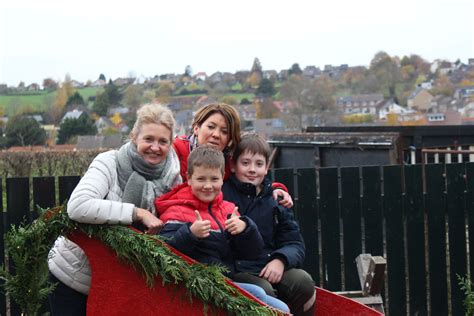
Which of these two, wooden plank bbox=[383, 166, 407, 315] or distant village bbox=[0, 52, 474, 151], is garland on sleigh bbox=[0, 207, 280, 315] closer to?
wooden plank bbox=[383, 166, 407, 315]

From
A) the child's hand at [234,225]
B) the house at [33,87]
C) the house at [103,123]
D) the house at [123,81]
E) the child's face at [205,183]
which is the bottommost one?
the child's hand at [234,225]

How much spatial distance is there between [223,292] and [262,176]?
0.98 m

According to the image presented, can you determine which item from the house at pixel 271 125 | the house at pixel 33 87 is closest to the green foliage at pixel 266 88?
the house at pixel 33 87

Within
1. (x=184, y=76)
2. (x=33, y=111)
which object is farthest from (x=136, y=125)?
(x=184, y=76)

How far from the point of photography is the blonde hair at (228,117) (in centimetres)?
411

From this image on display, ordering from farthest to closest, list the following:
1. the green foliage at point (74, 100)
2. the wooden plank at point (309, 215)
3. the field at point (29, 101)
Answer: the green foliage at point (74, 100) → the field at point (29, 101) → the wooden plank at point (309, 215)

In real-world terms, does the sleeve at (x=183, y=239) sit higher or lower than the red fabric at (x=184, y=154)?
lower

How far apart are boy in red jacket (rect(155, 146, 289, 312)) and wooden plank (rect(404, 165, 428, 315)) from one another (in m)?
3.09

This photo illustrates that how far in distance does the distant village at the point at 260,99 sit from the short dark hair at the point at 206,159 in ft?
57.0

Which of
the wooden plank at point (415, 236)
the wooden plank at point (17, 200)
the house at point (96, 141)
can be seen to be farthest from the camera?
the house at point (96, 141)

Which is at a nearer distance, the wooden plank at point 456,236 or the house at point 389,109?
the wooden plank at point 456,236

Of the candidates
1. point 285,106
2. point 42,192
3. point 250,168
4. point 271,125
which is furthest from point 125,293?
point 285,106

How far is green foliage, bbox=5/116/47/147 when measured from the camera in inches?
1041

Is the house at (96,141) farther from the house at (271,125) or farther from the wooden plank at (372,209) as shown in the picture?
the wooden plank at (372,209)
